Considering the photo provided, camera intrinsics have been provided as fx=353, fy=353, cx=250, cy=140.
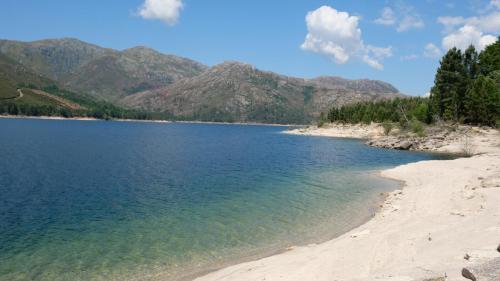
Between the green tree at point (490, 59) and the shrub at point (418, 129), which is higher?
the green tree at point (490, 59)

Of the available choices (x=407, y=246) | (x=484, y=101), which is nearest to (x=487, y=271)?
(x=407, y=246)

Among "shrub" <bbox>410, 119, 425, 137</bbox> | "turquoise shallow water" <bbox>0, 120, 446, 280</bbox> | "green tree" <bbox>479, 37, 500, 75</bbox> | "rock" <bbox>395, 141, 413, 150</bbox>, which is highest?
"green tree" <bbox>479, 37, 500, 75</bbox>

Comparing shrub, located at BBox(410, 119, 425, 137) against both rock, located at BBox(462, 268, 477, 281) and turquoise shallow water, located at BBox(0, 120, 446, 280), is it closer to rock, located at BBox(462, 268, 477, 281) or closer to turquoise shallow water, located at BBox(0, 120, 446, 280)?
turquoise shallow water, located at BBox(0, 120, 446, 280)

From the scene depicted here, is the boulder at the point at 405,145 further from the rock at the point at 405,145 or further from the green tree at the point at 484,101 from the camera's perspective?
the green tree at the point at 484,101

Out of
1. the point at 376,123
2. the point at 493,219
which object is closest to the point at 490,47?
the point at 376,123

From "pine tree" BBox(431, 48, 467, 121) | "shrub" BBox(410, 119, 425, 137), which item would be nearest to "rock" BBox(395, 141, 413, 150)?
"shrub" BBox(410, 119, 425, 137)

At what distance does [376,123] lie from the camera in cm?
19150

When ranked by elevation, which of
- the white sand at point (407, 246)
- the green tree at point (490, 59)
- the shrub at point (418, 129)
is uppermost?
the green tree at point (490, 59)

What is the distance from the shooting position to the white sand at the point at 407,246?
1475cm

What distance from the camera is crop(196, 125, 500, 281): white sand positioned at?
14.8 meters

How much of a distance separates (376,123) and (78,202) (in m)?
178

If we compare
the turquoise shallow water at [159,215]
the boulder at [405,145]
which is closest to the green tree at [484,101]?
the boulder at [405,145]

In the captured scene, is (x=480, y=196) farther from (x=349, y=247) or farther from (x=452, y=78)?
(x=452, y=78)

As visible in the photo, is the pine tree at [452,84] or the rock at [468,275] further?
the pine tree at [452,84]
